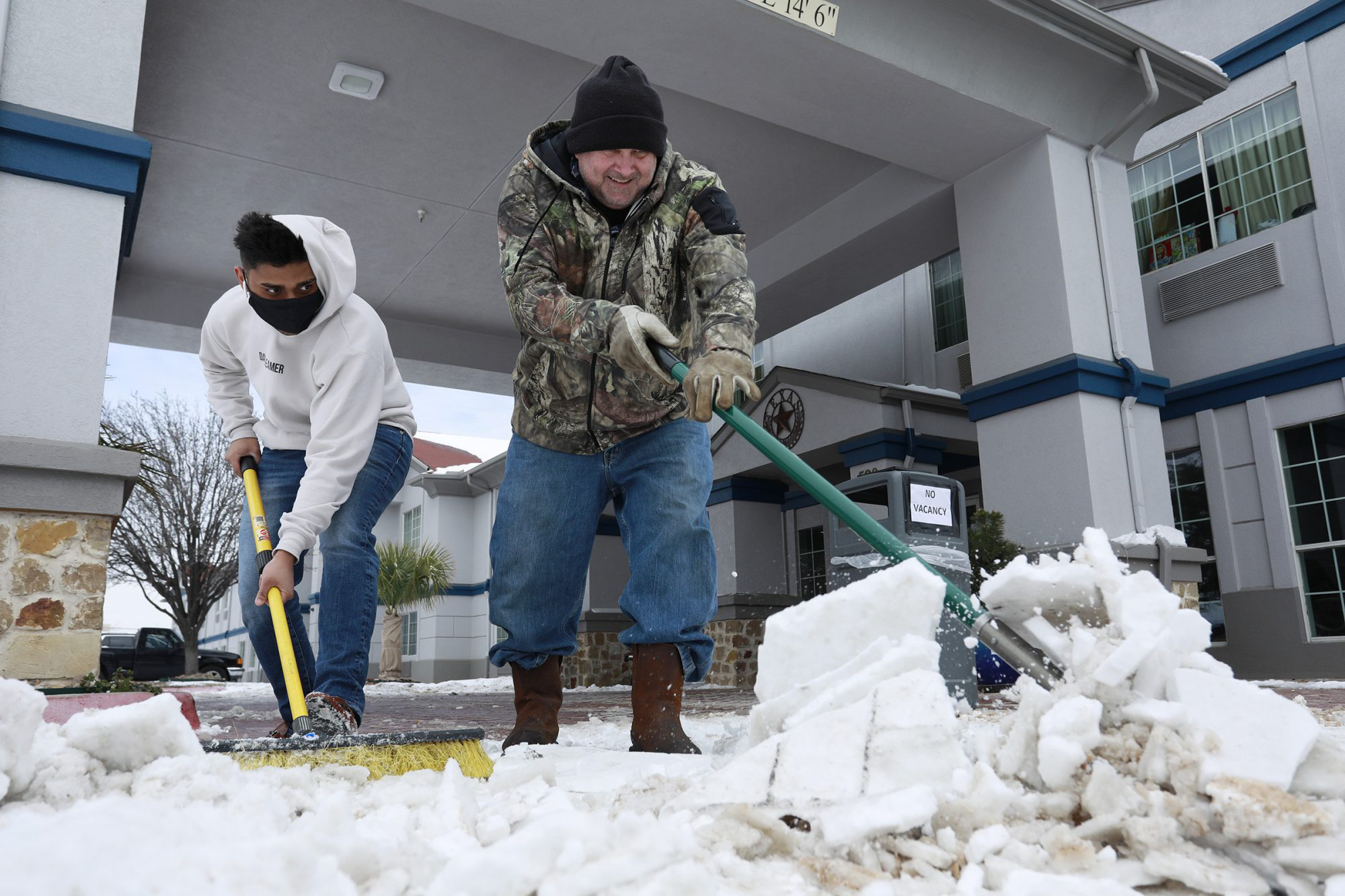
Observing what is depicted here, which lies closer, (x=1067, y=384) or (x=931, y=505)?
(x=931, y=505)

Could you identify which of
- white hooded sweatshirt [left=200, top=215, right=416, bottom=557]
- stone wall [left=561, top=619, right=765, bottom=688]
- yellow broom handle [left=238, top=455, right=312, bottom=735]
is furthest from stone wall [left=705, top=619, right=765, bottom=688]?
yellow broom handle [left=238, top=455, right=312, bottom=735]

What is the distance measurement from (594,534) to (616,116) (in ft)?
3.45

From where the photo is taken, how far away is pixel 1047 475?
5.33m

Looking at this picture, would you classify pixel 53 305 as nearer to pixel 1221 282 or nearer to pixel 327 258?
pixel 327 258

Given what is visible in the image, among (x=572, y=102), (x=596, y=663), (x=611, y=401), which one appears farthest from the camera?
(x=596, y=663)

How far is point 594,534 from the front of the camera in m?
2.33

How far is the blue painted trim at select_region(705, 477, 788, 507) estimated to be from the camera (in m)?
9.66

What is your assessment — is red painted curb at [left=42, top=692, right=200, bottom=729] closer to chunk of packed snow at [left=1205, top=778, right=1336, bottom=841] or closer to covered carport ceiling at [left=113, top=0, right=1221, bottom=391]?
chunk of packed snow at [left=1205, top=778, right=1336, bottom=841]

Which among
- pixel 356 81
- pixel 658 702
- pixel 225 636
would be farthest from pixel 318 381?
pixel 225 636

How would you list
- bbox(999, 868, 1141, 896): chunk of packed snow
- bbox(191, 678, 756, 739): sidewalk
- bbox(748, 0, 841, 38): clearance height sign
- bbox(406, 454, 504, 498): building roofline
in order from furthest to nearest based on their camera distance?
bbox(406, 454, 504, 498): building roofline, bbox(748, 0, 841, 38): clearance height sign, bbox(191, 678, 756, 739): sidewalk, bbox(999, 868, 1141, 896): chunk of packed snow

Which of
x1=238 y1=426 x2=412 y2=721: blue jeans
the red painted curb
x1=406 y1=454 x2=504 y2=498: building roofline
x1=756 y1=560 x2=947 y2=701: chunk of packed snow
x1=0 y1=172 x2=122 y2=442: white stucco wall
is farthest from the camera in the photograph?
x1=406 y1=454 x2=504 y2=498: building roofline

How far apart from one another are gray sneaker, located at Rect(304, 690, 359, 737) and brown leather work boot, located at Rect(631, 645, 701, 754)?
2.18ft

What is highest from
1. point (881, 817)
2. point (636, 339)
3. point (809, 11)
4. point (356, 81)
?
point (356, 81)

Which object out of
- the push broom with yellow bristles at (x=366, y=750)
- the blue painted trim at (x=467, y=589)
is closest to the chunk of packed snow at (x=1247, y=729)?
the push broom with yellow bristles at (x=366, y=750)
